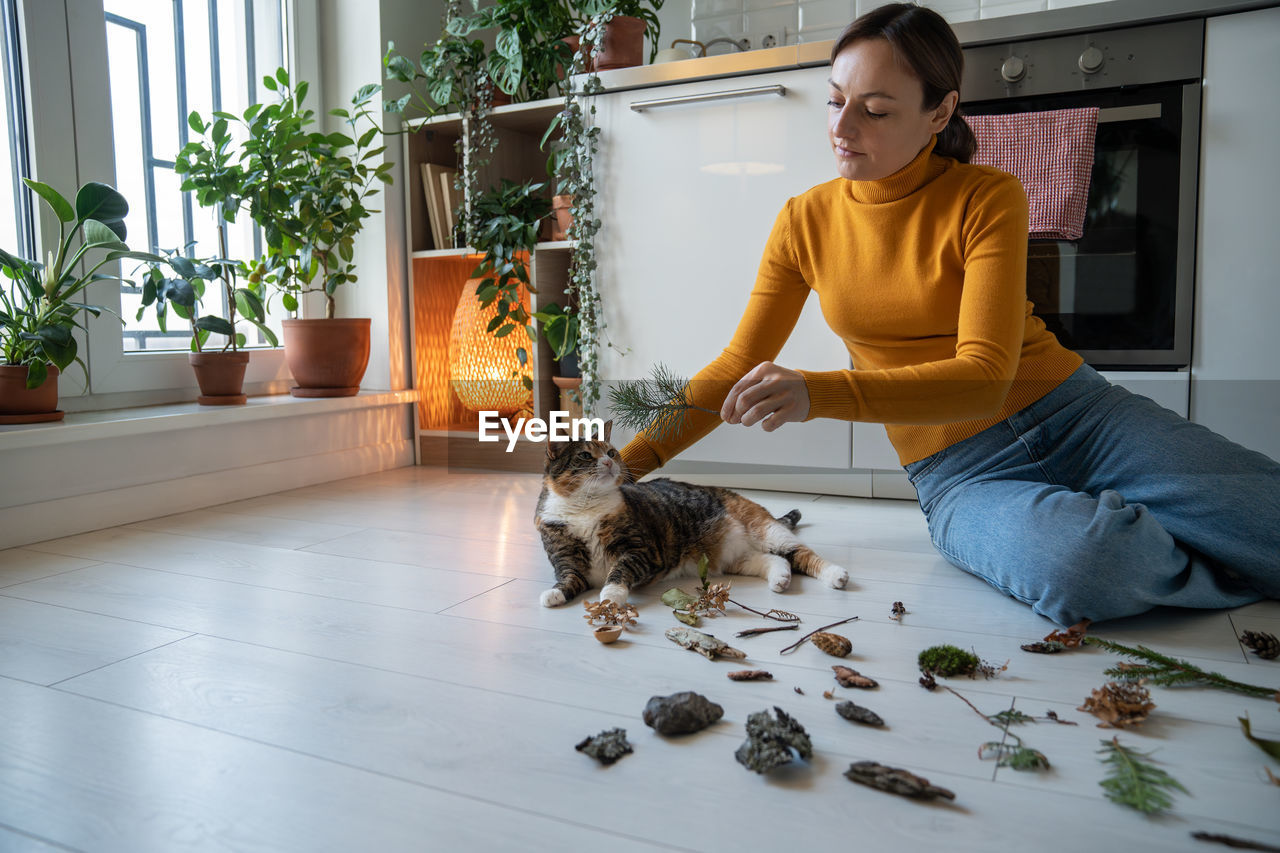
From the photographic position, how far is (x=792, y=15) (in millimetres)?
2936

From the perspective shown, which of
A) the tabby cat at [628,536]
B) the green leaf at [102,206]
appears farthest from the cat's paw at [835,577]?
the green leaf at [102,206]

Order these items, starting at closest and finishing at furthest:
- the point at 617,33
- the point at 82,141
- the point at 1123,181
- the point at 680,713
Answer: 1. the point at 680,713
2. the point at 1123,181
3. the point at 82,141
4. the point at 617,33

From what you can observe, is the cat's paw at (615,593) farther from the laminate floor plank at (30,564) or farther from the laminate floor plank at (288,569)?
the laminate floor plank at (30,564)

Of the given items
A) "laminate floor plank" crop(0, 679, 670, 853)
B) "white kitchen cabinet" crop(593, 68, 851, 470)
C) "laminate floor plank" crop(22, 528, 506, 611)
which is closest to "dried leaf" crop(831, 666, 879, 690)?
"laminate floor plank" crop(0, 679, 670, 853)

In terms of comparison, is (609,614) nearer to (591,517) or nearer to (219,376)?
(591,517)

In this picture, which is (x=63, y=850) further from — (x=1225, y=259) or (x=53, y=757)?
(x=1225, y=259)

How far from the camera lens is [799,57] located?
7.51ft

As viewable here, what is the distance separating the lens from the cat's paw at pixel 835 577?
1.59 metres

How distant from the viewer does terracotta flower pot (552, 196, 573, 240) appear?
2.73 meters

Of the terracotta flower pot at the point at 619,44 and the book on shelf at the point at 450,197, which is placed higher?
the terracotta flower pot at the point at 619,44

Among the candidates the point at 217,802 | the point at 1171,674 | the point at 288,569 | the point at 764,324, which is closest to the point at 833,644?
the point at 1171,674

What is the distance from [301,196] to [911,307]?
6.26 feet

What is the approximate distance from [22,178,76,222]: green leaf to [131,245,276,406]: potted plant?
231 millimetres

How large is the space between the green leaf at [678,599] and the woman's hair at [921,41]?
0.89 metres
